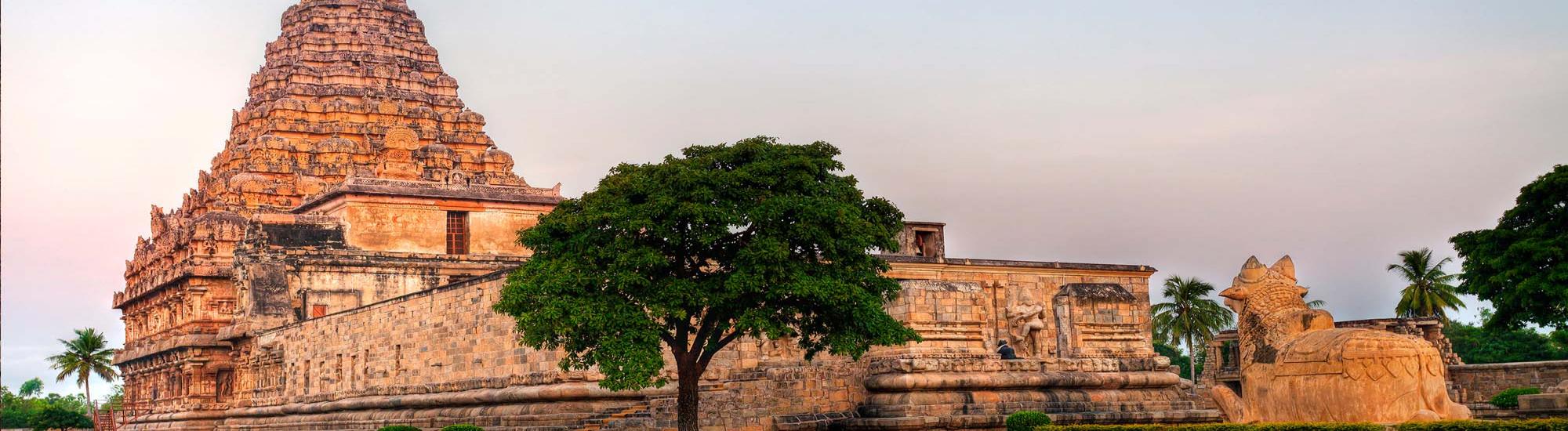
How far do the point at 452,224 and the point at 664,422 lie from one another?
21.7 metres

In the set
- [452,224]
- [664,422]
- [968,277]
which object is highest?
[452,224]

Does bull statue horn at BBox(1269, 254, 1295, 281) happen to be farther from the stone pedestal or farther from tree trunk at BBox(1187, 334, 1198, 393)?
tree trunk at BBox(1187, 334, 1198, 393)

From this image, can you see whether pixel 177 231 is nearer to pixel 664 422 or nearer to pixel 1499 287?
pixel 664 422

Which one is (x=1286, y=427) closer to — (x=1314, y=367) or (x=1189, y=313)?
(x=1314, y=367)

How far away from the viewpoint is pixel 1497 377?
41656 mm

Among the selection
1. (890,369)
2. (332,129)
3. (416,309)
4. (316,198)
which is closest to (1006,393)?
(890,369)

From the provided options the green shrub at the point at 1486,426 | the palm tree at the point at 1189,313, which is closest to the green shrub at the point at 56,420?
the palm tree at the point at 1189,313

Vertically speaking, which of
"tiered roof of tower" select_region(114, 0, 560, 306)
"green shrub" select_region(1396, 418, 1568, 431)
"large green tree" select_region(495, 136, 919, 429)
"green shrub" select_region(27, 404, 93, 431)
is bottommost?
"green shrub" select_region(1396, 418, 1568, 431)

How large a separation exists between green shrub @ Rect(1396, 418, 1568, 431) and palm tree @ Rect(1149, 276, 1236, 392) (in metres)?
31.8

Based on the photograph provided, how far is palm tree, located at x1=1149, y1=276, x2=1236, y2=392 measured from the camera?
4931 cm

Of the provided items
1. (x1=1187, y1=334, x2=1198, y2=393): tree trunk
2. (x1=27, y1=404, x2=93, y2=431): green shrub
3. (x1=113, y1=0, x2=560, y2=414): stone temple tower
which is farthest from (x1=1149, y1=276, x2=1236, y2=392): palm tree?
(x1=27, y1=404, x2=93, y2=431): green shrub

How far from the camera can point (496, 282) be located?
28.3 m

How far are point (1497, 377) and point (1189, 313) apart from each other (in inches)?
385

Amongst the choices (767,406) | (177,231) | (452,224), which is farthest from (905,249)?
(177,231)
